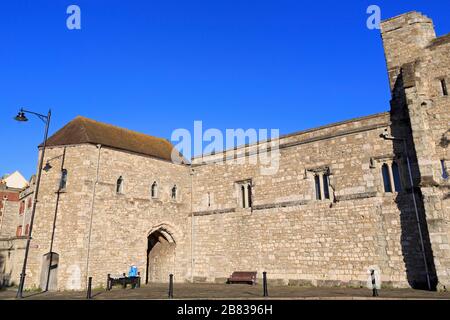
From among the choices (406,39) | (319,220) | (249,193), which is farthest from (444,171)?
(249,193)

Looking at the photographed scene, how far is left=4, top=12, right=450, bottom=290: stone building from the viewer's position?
46.7 ft

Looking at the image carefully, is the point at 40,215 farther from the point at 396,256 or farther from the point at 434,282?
the point at 434,282

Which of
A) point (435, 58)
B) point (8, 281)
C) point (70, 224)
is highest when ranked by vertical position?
point (435, 58)

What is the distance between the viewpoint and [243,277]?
1809 centimetres

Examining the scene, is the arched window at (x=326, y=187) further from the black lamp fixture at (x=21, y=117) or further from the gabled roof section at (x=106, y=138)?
the black lamp fixture at (x=21, y=117)

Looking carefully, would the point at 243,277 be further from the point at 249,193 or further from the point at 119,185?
the point at 119,185

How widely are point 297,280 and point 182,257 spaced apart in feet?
25.6

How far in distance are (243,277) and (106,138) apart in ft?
36.7

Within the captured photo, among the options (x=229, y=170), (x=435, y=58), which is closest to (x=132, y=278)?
(x=229, y=170)

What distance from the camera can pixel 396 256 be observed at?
47.8 ft

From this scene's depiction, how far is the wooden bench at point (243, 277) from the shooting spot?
58.7ft

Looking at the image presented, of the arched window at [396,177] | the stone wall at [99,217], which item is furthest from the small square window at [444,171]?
the stone wall at [99,217]

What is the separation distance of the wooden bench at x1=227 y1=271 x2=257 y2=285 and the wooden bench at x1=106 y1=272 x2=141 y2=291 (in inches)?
193

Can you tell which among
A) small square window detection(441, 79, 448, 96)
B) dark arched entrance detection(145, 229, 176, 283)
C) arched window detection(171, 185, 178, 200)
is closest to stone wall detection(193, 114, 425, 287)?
dark arched entrance detection(145, 229, 176, 283)
